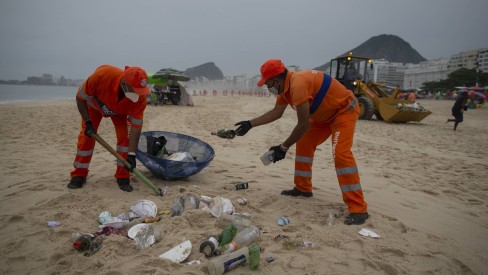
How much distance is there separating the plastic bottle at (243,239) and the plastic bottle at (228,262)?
0.11m

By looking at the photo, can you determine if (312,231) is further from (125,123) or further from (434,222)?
(125,123)

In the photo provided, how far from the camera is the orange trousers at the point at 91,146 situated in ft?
11.3

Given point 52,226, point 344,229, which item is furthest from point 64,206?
point 344,229

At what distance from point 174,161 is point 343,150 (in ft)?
6.22

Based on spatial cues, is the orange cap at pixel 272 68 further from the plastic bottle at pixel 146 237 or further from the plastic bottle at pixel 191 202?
the plastic bottle at pixel 146 237

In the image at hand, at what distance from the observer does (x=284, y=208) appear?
122 inches

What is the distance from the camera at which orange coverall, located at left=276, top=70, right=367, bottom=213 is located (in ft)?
9.21

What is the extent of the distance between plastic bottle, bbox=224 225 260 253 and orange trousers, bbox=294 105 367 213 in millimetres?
1029

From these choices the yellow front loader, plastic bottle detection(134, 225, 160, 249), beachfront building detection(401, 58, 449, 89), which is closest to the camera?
plastic bottle detection(134, 225, 160, 249)

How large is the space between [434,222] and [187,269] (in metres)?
2.51

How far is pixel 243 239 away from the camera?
2.26 meters

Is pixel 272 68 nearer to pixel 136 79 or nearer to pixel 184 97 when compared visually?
pixel 136 79

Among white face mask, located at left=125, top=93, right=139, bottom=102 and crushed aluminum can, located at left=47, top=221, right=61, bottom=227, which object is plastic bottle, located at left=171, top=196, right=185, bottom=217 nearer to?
crushed aluminum can, located at left=47, top=221, right=61, bottom=227

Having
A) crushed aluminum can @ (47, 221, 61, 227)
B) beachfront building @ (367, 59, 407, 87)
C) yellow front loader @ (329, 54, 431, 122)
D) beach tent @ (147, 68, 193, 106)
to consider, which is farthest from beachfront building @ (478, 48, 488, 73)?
crushed aluminum can @ (47, 221, 61, 227)
